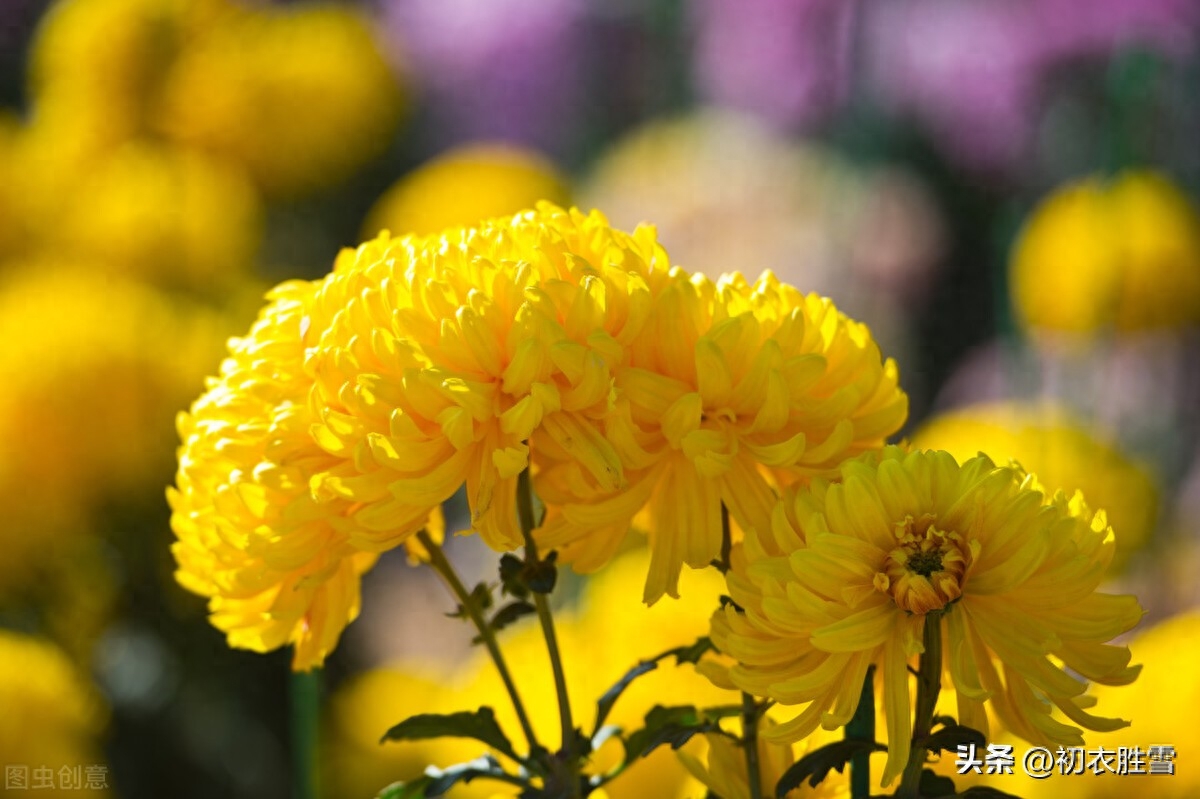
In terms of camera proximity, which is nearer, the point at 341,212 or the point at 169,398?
the point at 169,398

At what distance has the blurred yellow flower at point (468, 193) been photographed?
2.38m

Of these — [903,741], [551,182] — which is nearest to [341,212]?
[551,182]

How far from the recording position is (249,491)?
73 cm

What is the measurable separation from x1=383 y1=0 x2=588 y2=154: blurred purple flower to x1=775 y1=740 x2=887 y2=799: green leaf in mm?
2626

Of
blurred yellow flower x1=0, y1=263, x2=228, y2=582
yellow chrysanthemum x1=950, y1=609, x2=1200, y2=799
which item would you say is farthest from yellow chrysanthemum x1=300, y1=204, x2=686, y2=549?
blurred yellow flower x1=0, y1=263, x2=228, y2=582

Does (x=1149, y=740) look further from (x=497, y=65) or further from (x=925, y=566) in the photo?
(x=497, y=65)

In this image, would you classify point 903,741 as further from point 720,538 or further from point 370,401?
point 370,401

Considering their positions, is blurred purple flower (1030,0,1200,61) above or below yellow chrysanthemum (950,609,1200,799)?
above

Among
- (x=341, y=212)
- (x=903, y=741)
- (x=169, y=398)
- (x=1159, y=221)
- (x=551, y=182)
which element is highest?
(x=341, y=212)

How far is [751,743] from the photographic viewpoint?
0.72 metres

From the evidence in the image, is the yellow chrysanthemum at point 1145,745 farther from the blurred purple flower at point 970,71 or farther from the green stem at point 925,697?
the blurred purple flower at point 970,71

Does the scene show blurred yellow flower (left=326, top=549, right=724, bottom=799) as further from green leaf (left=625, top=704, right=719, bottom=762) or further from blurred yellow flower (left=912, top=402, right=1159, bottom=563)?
blurred yellow flower (left=912, top=402, right=1159, bottom=563)

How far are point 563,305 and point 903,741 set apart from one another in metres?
0.26

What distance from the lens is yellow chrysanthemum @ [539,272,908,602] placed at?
682 mm
